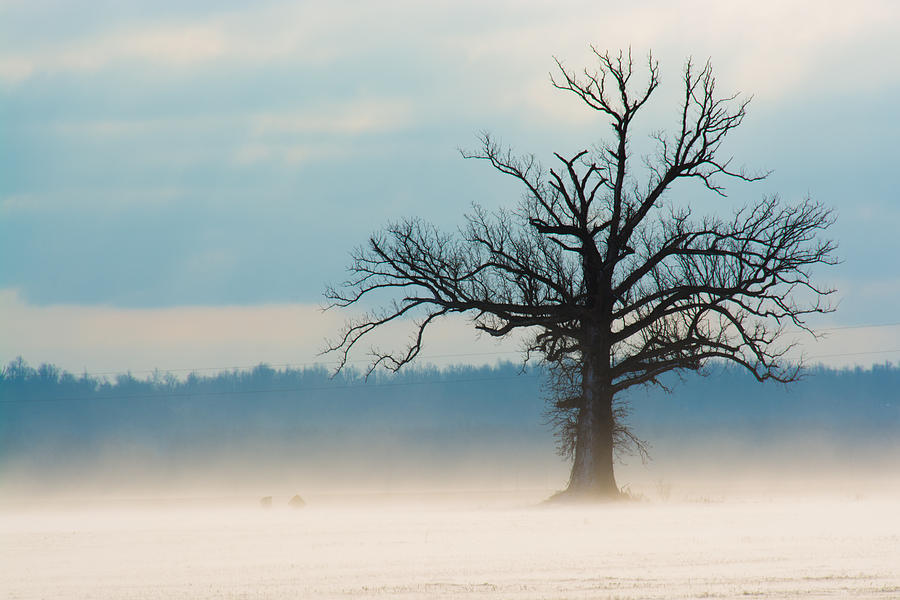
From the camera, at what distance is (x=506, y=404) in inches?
5901

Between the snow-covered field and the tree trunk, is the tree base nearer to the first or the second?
the tree trunk

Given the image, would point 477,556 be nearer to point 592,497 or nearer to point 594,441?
point 592,497

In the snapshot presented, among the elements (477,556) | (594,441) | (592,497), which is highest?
(594,441)

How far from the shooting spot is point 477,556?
19781mm

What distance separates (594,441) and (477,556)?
16.0 metres

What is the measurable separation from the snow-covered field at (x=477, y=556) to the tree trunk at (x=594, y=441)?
388 centimetres

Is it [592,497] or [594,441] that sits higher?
[594,441]

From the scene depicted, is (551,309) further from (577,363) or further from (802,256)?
(802,256)

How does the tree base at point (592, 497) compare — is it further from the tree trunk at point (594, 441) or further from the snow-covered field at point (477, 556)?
the snow-covered field at point (477, 556)

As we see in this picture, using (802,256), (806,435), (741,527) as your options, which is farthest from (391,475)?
(741,527)

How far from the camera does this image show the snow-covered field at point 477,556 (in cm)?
1566

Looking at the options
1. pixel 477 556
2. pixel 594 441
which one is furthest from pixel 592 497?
pixel 477 556

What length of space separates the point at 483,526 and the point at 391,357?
34.6 ft

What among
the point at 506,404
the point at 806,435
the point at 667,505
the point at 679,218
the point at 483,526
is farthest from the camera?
the point at 506,404
